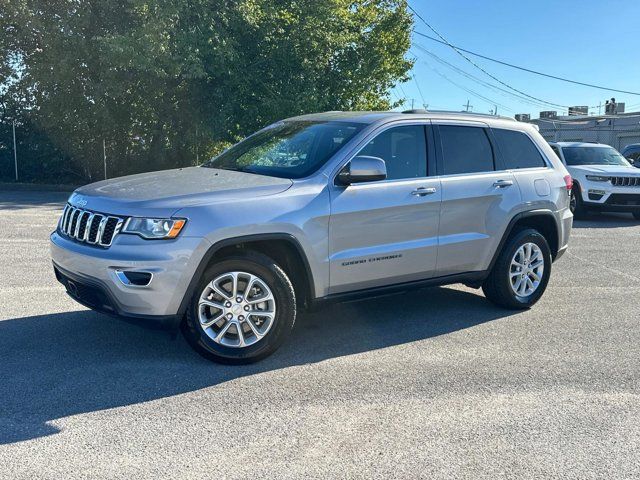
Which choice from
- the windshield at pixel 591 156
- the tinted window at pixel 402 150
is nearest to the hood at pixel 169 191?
the tinted window at pixel 402 150

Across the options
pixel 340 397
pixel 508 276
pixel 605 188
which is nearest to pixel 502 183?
pixel 508 276

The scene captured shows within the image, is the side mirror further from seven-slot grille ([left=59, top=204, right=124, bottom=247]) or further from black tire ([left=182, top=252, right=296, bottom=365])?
seven-slot grille ([left=59, top=204, right=124, bottom=247])

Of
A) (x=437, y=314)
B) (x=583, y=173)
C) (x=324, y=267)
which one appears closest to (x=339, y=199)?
(x=324, y=267)

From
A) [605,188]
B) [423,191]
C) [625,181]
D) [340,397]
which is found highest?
[423,191]

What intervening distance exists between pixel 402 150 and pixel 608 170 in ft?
32.7

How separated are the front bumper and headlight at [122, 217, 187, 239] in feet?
0.14

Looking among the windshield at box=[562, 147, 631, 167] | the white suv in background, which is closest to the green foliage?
the windshield at box=[562, 147, 631, 167]

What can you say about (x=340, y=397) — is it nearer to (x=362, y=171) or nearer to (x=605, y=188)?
(x=362, y=171)

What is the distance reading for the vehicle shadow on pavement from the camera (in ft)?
12.6

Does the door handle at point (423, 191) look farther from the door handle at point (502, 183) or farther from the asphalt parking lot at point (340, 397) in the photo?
the asphalt parking lot at point (340, 397)

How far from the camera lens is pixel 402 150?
538cm

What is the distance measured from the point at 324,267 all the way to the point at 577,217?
37.3 ft

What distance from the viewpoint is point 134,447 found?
3338 mm

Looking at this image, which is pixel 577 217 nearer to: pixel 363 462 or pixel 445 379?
pixel 445 379
